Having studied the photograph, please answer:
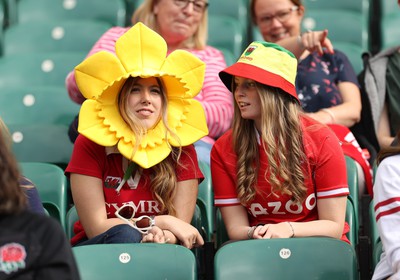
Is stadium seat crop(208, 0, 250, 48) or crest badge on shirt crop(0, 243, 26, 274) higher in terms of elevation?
stadium seat crop(208, 0, 250, 48)

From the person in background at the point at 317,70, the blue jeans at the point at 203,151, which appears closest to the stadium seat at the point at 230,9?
the person in background at the point at 317,70

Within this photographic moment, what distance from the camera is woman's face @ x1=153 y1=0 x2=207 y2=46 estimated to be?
4172 millimetres

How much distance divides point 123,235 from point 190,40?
1.47m

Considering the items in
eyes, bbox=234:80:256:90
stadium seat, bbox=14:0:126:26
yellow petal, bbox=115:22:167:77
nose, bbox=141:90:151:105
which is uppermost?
yellow petal, bbox=115:22:167:77

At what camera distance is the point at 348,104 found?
13.3 ft

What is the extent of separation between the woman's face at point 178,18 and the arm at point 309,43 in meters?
0.46

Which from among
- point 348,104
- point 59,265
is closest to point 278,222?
point 348,104

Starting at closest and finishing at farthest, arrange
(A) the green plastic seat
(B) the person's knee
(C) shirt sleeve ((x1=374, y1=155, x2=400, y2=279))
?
(C) shirt sleeve ((x1=374, y1=155, x2=400, y2=279)), (A) the green plastic seat, (B) the person's knee

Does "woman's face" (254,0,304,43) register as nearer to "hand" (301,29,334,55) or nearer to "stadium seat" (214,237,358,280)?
"hand" (301,29,334,55)

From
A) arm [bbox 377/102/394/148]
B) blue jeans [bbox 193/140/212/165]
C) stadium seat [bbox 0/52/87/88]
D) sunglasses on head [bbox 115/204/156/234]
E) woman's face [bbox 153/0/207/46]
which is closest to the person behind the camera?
sunglasses on head [bbox 115/204/156/234]

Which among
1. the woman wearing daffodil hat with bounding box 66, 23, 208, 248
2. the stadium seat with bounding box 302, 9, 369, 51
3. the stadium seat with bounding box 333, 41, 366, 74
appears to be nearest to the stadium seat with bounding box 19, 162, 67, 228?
the woman wearing daffodil hat with bounding box 66, 23, 208, 248

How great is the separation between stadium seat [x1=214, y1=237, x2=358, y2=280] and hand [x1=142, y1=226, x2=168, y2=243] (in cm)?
26

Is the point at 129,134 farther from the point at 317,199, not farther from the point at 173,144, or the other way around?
→ the point at 317,199

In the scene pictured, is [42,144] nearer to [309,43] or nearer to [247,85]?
[247,85]
